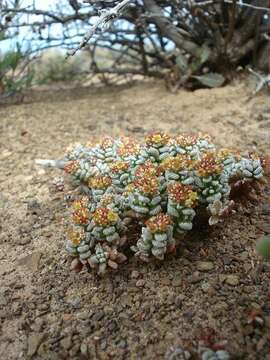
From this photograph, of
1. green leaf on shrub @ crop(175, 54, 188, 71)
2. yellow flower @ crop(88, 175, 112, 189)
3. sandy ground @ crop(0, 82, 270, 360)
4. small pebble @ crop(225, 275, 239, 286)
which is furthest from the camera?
green leaf on shrub @ crop(175, 54, 188, 71)

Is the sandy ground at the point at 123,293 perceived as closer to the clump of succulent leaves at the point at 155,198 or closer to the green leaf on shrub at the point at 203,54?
the clump of succulent leaves at the point at 155,198

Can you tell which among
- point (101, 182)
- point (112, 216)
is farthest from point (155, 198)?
point (101, 182)

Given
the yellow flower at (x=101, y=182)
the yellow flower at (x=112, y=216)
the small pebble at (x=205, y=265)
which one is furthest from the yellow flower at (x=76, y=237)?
the small pebble at (x=205, y=265)

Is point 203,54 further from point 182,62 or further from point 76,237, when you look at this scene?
point 76,237

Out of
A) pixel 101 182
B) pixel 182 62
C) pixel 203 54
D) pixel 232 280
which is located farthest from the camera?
pixel 182 62

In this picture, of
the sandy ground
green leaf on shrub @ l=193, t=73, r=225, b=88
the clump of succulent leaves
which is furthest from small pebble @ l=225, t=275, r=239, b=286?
green leaf on shrub @ l=193, t=73, r=225, b=88

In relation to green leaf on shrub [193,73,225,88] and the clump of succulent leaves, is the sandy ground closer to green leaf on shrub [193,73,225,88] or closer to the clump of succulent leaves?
the clump of succulent leaves
